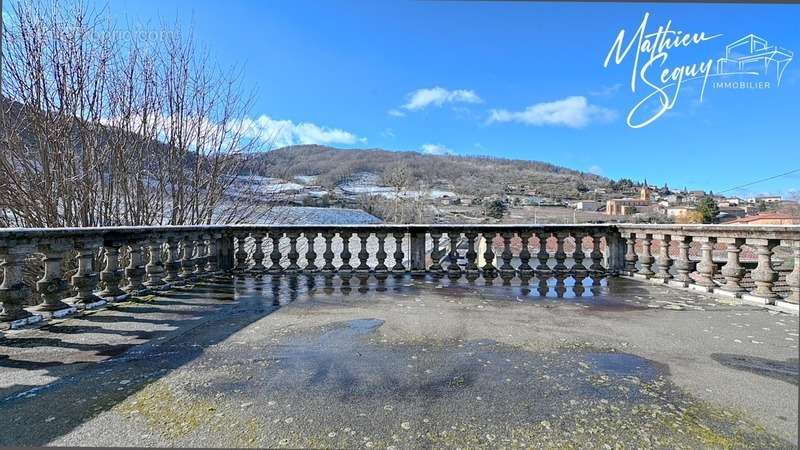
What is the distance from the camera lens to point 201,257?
5965 mm

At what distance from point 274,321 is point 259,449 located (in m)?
1.96

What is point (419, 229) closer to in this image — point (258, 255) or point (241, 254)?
point (258, 255)

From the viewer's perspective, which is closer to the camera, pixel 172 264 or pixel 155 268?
pixel 155 268

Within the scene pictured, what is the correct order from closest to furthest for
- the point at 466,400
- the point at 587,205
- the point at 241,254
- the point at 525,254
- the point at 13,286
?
the point at 466,400, the point at 13,286, the point at 525,254, the point at 241,254, the point at 587,205

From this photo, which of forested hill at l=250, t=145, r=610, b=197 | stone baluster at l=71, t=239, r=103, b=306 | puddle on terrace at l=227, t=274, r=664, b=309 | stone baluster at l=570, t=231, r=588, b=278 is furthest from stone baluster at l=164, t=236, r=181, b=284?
forested hill at l=250, t=145, r=610, b=197

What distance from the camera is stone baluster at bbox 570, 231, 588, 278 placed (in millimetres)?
5999

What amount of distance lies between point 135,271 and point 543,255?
5.40 m

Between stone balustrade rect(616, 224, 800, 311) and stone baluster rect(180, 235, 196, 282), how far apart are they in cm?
628

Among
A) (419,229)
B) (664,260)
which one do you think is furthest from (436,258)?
(664,260)

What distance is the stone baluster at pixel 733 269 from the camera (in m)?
4.36

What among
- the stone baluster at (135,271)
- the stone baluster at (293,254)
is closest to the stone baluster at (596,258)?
the stone baluster at (293,254)

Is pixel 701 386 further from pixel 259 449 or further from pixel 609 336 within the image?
pixel 259 449

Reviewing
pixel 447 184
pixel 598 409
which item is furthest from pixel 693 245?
pixel 447 184

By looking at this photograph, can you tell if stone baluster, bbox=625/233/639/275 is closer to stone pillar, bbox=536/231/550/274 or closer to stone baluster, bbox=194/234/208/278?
stone pillar, bbox=536/231/550/274
